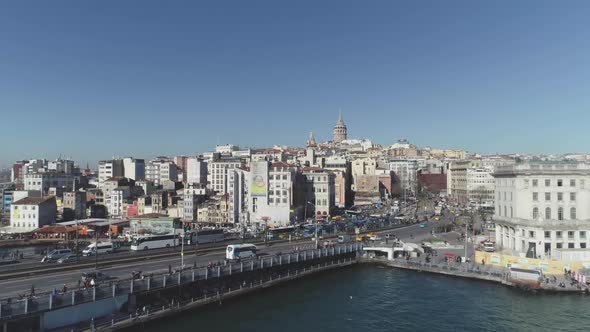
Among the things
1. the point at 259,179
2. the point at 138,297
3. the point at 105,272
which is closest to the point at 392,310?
the point at 138,297

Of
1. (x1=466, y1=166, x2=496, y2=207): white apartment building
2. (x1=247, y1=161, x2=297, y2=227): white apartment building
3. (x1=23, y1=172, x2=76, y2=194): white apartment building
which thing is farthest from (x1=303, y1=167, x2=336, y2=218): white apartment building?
(x1=23, y1=172, x2=76, y2=194): white apartment building

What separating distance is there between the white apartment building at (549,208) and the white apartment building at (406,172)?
9741 centimetres

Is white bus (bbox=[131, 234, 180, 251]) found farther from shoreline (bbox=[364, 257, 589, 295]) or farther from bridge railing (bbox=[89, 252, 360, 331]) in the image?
shoreline (bbox=[364, 257, 589, 295])

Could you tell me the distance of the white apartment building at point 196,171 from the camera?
4801 inches

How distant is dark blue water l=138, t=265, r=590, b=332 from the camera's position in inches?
1190

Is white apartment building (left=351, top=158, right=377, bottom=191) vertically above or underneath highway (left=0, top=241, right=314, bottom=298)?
above

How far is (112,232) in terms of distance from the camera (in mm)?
76438

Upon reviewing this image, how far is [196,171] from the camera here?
12231 centimetres

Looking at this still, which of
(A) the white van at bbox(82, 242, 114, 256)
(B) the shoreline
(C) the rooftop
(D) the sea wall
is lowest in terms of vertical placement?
(B) the shoreline

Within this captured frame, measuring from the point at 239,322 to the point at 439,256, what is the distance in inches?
1042

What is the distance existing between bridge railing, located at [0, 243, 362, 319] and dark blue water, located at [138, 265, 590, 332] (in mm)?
2104

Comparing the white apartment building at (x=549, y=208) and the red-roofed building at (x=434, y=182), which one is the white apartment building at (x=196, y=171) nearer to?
the red-roofed building at (x=434, y=182)

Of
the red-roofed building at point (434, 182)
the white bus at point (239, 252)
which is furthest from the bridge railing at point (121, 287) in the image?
the red-roofed building at point (434, 182)

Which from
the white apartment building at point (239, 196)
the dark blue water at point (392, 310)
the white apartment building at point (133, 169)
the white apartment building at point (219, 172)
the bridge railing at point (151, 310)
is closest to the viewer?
the bridge railing at point (151, 310)
